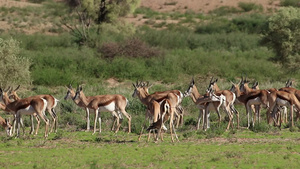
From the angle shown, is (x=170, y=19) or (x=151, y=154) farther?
(x=170, y=19)

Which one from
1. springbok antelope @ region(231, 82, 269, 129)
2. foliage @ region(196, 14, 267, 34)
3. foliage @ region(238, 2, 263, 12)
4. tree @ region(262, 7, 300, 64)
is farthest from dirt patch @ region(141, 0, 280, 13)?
springbok antelope @ region(231, 82, 269, 129)

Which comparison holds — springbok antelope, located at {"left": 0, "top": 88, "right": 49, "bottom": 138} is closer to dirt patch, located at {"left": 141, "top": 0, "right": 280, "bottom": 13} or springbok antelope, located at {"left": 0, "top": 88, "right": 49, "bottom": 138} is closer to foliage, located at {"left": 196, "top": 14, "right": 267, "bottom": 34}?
foliage, located at {"left": 196, "top": 14, "right": 267, "bottom": 34}

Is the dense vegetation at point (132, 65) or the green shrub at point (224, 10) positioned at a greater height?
the green shrub at point (224, 10)

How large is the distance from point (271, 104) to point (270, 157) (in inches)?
208

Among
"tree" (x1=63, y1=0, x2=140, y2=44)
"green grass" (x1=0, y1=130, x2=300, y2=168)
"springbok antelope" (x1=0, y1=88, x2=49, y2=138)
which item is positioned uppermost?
"tree" (x1=63, y1=0, x2=140, y2=44)

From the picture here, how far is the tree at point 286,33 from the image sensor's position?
32.1 m

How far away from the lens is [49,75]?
3081cm

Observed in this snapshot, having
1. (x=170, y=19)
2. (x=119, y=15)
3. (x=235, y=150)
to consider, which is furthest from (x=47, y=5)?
(x=235, y=150)

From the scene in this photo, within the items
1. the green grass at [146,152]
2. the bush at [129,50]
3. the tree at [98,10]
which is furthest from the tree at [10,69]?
the tree at [98,10]

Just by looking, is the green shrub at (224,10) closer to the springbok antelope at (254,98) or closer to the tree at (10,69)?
the tree at (10,69)

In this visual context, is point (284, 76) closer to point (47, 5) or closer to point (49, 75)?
point (49, 75)

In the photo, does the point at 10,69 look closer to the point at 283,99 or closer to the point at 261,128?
the point at 261,128

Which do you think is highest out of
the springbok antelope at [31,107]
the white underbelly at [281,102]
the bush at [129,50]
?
the bush at [129,50]

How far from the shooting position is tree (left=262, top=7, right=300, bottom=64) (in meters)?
32.1
